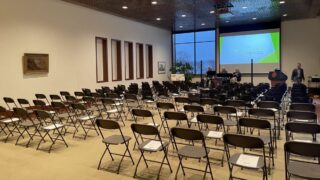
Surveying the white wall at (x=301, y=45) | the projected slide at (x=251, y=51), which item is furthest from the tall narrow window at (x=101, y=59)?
the white wall at (x=301, y=45)

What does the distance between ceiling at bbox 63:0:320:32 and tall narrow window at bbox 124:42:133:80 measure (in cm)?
149

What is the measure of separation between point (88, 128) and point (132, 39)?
8682 millimetres

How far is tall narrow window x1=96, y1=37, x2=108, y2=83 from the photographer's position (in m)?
12.4

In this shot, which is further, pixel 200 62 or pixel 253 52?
pixel 200 62

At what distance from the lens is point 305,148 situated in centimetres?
269

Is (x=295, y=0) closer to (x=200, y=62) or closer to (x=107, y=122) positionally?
(x=200, y=62)

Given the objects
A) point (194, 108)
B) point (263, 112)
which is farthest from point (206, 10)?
point (263, 112)

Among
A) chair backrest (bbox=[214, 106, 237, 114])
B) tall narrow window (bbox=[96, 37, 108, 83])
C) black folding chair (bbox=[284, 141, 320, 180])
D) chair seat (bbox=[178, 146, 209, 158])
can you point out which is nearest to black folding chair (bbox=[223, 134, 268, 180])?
black folding chair (bbox=[284, 141, 320, 180])

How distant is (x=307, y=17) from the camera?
1452cm

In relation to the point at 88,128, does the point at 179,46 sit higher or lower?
higher

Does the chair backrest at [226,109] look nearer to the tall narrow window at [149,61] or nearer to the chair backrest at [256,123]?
the chair backrest at [256,123]

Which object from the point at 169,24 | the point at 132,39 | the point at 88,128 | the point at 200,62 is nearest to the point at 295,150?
the point at 88,128

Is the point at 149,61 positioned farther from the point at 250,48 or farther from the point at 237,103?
the point at 237,103

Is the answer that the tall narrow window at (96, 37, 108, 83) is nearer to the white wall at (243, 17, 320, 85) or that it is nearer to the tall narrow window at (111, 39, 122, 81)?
the tall narrow window at (111, 39, 122, 81)
